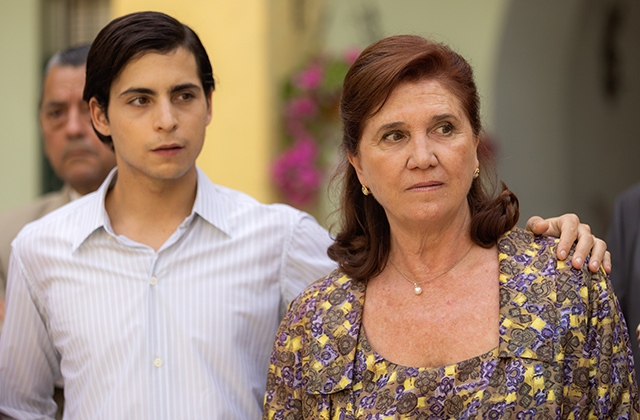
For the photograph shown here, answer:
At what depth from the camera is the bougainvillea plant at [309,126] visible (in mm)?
5055

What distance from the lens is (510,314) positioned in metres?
2.04

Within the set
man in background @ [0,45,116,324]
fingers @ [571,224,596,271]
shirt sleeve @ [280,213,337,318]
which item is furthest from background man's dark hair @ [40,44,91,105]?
fingers @ [571,224,596,271]

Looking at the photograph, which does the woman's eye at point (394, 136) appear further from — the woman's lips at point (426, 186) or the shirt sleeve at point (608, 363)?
the shirt sleeve at point (608, 363)

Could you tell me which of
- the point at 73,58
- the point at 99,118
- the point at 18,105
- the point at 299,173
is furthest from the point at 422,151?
the point at 18,105

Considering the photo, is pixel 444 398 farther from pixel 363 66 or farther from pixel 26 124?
pixel 26 124

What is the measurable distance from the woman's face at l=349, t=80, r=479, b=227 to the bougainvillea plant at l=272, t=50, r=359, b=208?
9.37 feet

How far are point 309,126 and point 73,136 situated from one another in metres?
1.96

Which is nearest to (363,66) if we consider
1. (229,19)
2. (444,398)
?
(444,398)

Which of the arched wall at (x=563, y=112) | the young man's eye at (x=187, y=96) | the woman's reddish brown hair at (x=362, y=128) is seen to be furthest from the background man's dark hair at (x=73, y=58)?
the arched wall at (x=563, y=112)

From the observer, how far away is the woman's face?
213cm

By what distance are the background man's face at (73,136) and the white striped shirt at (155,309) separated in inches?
30.1

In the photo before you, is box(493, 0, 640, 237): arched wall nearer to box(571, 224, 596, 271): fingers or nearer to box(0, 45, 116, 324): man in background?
box(0, 45, 116, 324): man in background

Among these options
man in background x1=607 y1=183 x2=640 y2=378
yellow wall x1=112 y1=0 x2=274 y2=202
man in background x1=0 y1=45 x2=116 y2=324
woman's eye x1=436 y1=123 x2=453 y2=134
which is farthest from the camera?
yellow wall x1=112 y1=0 x2=274 y2=202

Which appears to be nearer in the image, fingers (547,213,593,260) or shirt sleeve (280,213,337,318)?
fingers (547,213,593,260)
